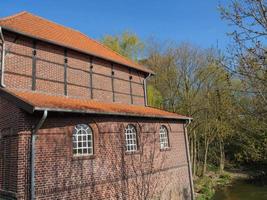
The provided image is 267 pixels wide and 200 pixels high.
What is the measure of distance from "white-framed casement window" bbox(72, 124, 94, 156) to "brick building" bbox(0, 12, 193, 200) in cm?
3

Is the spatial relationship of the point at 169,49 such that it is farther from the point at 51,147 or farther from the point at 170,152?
the point at 51,147

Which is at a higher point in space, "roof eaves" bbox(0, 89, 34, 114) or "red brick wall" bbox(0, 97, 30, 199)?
"roof eaves" bbox(0, 89, 34, 114)

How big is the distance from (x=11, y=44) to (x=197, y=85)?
1420 cm

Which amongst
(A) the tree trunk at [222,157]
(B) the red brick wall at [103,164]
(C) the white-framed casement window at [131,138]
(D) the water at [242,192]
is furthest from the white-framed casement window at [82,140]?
(A) the tree trunk at [222,157]

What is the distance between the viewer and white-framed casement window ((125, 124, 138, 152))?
443 inches

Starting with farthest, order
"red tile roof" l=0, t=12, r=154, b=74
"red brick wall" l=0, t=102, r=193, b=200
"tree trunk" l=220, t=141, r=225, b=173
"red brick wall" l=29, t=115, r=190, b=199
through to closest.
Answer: "tree trunk" l=220, t=141, r=225, b=173
"red tile roof" l=0, t=12, r=154, b=74
"red brick wall" l=29, t=115, r=190, b=199
"red brick wall" l=0, t=102, r=193, b=200

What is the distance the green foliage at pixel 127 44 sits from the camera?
23984mm

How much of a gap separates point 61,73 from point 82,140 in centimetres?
314

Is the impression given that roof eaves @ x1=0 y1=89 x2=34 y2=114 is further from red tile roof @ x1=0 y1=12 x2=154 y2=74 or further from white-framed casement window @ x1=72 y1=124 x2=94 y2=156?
red tile roof @ x1=0 y1=12 x2=154 y2=74

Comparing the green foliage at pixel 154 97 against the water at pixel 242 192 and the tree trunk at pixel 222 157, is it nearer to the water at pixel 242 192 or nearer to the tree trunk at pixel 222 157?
the water at pixel 242 192

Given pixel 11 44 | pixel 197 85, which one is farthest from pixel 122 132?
pixel 197 85

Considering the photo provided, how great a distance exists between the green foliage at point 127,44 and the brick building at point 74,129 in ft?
31.0

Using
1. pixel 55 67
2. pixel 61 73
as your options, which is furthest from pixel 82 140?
pixel 55 67

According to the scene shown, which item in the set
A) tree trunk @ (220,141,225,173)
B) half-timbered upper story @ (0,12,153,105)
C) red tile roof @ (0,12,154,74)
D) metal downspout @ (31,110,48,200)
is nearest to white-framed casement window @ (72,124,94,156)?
metal downspout @ (31,110,48,200)
